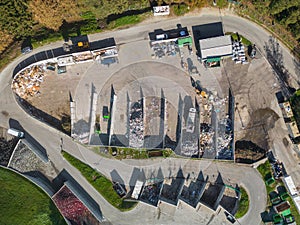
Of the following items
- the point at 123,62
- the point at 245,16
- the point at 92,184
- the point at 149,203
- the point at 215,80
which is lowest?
the point at 149,203

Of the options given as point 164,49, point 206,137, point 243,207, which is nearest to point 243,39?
point 164,49

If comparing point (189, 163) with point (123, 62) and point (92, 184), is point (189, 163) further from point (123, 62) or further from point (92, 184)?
point (123, 62)

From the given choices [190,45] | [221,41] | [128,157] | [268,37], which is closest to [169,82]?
[190,45]

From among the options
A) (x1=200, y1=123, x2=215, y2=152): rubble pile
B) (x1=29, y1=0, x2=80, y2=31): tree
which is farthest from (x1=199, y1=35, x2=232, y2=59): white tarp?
(x1=29, y1=0, x2=80, y2=31): tree

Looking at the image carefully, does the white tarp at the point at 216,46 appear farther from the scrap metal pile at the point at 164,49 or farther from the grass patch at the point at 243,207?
the grass patch at the point at 243,207

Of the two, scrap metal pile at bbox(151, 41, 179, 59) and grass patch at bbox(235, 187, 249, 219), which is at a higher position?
scrap metal pile at bbox(151, 41, 179, 59)

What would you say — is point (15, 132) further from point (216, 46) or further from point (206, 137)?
point (216, 46)

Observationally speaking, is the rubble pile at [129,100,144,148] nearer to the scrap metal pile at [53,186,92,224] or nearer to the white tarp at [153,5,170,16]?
the scrap metal pile at [53,186,92,224]
